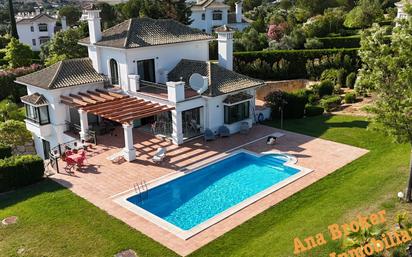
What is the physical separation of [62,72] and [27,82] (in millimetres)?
3343

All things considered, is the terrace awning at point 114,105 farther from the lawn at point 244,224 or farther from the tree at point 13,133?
the lawn at point 244,224

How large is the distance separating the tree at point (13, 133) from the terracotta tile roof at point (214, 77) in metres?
13.5

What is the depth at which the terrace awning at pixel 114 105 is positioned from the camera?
30786 millimetres

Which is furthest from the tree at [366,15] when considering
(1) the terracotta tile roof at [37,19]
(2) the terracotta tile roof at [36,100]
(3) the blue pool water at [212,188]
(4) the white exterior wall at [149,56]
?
(1) the terracotta tile roof at [37,19]

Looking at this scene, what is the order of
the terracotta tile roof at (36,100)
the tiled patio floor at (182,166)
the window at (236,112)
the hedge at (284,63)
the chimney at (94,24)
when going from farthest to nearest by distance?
the hedge at (284,63), the chimney at (94,24), the terracotta tile roof at (36,100), the window at (236,112), the tiled patio floor at (182,166)

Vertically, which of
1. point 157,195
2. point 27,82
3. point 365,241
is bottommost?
point 157,195

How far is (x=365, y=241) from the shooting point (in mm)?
16094

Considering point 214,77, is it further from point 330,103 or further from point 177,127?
point 330,103

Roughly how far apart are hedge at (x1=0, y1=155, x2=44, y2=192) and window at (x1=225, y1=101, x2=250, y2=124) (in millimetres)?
14942

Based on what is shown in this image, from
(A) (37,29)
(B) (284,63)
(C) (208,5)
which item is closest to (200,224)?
(B) (284,63)

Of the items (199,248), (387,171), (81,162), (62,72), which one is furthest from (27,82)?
(387,171)

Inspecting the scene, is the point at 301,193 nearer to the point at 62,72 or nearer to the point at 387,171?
the point at 387,171

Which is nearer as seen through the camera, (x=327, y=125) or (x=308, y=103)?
(x=327, y=125)

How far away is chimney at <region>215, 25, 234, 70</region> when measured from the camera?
1465 inches
